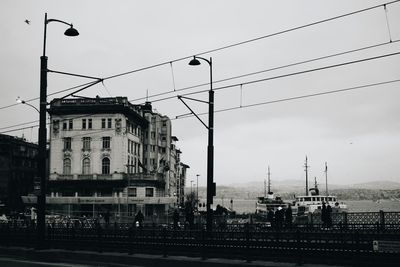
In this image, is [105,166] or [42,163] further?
[105,166]

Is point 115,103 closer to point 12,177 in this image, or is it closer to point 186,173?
point 12,177

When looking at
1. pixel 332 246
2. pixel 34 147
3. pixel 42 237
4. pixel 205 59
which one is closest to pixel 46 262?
pixel 42 237

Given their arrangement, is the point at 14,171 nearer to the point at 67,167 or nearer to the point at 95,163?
the point at 67,167

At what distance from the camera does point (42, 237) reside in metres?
20.2

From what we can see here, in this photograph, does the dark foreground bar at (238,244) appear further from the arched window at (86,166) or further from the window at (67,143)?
the window at (67,143)

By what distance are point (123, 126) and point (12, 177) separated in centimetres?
3205

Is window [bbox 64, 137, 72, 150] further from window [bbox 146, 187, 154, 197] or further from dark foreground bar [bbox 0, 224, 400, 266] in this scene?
dark foreground bar [bbox 0, 224, 400, 266]

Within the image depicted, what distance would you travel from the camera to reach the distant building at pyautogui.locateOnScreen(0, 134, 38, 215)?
94.8 meters

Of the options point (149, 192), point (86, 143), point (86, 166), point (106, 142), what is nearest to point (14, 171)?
point (86, 166)

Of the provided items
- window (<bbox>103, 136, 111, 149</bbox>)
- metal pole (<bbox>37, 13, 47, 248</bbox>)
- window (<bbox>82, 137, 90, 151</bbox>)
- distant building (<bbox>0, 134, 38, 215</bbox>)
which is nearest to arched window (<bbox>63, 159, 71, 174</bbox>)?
window (<bbox>82, 137, 90, 151</bbox>)

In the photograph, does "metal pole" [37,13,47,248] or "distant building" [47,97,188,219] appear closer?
"metal pole" [37,13,47,248]

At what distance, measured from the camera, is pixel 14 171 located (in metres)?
98.6

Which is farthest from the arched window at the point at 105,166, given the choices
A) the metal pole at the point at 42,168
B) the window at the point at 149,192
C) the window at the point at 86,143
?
the metal pole at the point at 42,168

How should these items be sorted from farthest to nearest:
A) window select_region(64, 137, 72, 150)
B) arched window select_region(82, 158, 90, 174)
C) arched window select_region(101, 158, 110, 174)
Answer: window select_region(64, 137, 72, 150), arched window select_region(82, 158, 90, 174), arched window select_region(101, 158, 110, 174)
